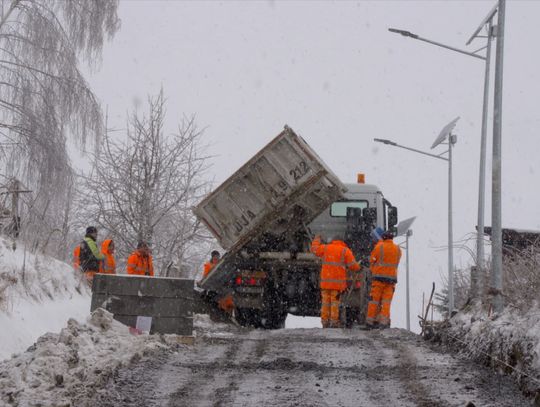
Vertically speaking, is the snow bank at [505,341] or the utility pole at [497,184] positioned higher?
the utility pole at [497,184]

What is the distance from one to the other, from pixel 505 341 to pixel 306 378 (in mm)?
2061

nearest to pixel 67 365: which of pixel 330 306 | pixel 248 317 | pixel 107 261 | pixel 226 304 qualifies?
pixel 330 306

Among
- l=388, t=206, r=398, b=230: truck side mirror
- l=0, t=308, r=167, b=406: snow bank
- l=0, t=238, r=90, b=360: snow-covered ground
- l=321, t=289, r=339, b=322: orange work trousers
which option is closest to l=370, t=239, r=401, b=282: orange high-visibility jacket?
l=321, t=289, r=339, b=322: orange work trousers

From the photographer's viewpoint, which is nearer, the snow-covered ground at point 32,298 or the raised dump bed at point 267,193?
the snow-covered ground at point 32,298

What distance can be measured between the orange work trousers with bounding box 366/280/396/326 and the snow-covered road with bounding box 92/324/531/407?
3.02 m

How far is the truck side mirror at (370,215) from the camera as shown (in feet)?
57.8

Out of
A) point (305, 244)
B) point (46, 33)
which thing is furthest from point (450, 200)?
point (46, 33)

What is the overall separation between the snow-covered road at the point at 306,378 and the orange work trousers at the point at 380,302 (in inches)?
119

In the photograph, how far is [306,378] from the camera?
865cm

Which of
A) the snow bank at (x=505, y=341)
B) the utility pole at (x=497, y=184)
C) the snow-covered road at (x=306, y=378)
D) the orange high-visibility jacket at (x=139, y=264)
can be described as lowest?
the snow-covered road at (x=306, y=378)

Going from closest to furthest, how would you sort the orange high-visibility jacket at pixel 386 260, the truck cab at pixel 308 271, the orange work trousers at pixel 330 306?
the orange high-visibility jacket at pixel 386 260
the orange work trousers at pixel 330 306
the truck cab at pixel 308 271

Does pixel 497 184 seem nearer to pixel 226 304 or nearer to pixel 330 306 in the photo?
pixel 330 306

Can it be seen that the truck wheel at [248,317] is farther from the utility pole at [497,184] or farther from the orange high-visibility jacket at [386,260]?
the utility pole at [497,184]

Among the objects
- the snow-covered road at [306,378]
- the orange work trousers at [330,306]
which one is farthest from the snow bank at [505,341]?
the orange work trousers at [330,306]
